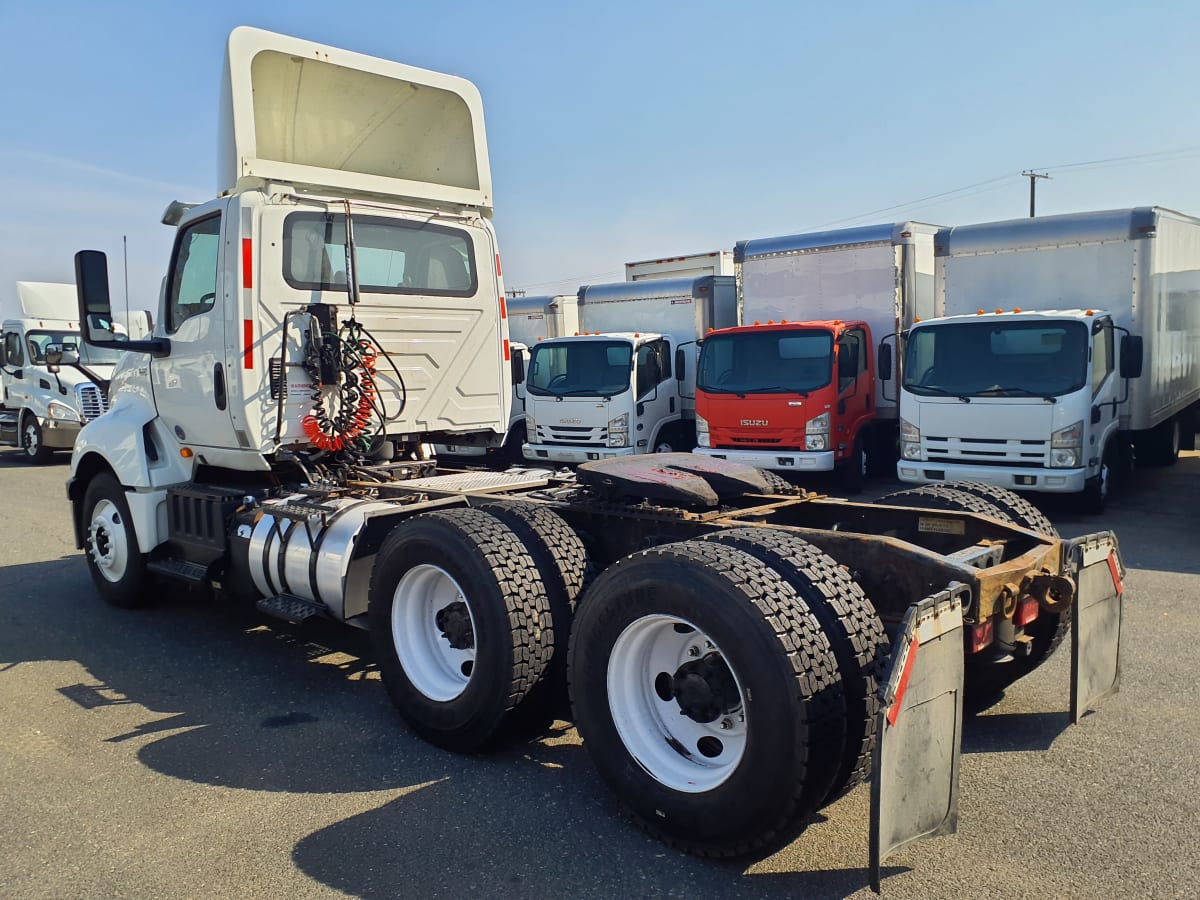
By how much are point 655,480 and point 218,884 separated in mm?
2432

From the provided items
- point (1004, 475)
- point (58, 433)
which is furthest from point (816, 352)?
point (58, 433)

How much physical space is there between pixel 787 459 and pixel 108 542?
794 cm

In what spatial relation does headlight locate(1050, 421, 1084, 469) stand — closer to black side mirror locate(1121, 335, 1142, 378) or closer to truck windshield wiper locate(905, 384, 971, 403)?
truck windshield wiper locate(905, 384, 971, 403)

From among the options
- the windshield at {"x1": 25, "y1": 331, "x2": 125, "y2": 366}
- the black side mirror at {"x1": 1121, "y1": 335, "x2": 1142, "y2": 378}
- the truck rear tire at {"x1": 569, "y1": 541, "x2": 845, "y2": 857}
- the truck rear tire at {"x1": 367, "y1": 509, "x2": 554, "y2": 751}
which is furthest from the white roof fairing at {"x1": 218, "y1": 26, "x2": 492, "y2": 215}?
the windshield at {"x1": 25, "y1": 331, "x2": 125, "y2": 366}

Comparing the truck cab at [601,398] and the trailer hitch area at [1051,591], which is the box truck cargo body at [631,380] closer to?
the truck cab at [601,398]

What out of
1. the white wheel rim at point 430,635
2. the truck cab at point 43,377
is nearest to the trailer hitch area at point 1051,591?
the white wheel rim at point 430,635

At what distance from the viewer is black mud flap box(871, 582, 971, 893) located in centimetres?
287

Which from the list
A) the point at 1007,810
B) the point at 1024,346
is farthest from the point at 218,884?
the point at 1024,346

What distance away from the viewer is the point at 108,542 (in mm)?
7105

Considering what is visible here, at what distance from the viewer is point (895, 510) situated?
4613mm

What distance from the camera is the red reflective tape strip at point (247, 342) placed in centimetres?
586

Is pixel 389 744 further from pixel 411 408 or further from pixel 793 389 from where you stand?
pixel 793 389

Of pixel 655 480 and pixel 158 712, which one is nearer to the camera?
pixel 655 480

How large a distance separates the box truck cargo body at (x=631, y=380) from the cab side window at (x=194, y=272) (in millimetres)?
7908
